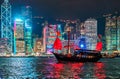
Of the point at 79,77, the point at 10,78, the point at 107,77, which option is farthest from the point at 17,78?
the point at 107,77

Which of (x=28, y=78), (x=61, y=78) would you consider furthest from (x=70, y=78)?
(x=28, y=78)

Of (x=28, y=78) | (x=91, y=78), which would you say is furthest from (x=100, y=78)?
(x=28, y=78)

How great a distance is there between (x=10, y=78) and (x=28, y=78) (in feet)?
14.5

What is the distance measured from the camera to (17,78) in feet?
353

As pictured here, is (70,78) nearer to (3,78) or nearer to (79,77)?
(79,77)

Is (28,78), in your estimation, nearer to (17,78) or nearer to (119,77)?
(17,78)

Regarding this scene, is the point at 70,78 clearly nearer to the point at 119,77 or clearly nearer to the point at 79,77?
the point at 79,77

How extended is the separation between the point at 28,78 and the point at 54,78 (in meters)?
6.42

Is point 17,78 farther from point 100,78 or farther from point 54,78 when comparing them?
point 100,78

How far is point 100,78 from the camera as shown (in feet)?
355

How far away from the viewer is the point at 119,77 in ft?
363

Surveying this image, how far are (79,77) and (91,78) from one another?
5.01 m

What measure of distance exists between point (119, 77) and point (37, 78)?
68.6ft

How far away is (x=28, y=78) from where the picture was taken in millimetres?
107375
